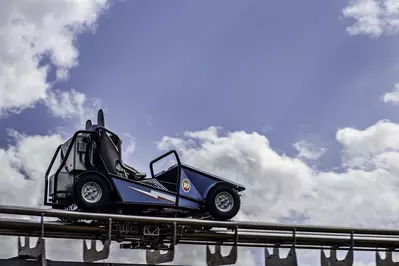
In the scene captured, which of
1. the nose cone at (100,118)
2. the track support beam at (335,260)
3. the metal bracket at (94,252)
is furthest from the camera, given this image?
the nose cone at (100,118)

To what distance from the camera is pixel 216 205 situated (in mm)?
11961

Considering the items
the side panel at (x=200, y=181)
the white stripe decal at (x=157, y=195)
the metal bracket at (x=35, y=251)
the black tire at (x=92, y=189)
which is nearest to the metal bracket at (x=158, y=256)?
the metal bracket at (x=35, y=251)

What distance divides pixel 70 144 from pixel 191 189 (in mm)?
2052

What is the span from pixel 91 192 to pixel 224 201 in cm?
216

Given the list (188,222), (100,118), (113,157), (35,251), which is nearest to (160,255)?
(188,222)

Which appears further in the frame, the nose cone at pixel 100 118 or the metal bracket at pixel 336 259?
the nose cone at pixel 100 118

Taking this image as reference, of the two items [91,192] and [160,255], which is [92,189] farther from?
[160,255]

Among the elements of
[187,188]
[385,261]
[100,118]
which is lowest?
[385,261]

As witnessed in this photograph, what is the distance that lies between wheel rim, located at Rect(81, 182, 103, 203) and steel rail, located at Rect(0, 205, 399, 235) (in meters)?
1.59

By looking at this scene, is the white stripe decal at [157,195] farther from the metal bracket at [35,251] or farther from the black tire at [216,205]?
the metal bracket at [35,251]

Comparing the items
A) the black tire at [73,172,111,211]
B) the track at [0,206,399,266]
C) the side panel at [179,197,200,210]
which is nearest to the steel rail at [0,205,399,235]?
the track at [0,206,399,266]

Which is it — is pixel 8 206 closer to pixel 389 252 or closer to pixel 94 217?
pixel 94 217

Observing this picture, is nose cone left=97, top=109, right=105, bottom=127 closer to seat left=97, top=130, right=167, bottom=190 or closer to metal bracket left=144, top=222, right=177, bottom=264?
seat left=97, top=130, right=167, bottom=190

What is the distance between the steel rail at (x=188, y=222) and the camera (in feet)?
29.7
